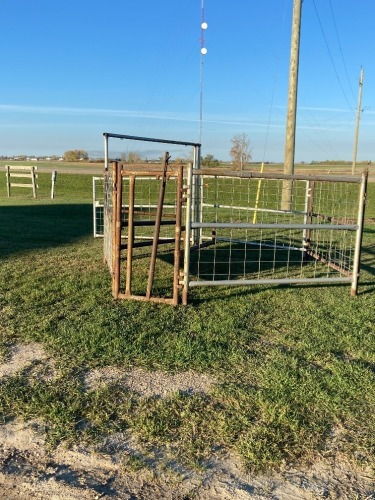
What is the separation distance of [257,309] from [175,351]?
5.50ft

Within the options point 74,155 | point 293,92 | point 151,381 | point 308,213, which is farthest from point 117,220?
point 74,155

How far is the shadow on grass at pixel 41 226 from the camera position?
9920mm

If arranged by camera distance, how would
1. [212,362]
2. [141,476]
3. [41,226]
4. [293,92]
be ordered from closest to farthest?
[141,476] < [212,362] < [41,226] < [293,92]

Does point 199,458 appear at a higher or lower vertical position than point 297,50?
lower

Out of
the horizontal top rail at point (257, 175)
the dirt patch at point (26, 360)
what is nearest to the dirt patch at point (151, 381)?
the dirt patch at point (26, 360)

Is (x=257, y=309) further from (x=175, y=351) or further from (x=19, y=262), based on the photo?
(x=19, y=262)

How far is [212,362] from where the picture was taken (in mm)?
3951

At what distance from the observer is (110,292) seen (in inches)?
239

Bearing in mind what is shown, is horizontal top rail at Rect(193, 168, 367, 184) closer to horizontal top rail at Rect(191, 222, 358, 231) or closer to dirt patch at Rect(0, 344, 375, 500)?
horizontal top rail at Rect(191, 222, 358, 231)

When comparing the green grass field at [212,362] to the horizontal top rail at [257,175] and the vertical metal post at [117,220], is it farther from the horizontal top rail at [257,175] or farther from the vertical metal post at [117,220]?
the horizontal top rail at [257,175]

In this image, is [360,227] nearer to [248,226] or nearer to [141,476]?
[248,226]

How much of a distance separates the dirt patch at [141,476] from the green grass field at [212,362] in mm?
95

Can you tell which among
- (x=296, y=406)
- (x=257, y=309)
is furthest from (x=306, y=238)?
(x=296, y=406)

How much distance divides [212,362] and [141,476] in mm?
1516
